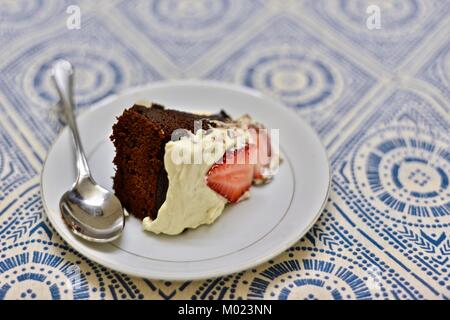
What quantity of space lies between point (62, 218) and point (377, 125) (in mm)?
849

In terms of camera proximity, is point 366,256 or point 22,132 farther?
point 22,132

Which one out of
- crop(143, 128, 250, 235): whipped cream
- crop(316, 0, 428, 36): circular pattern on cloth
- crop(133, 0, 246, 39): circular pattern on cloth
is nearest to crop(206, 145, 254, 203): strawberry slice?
crop(143, 128, 250, 235): whipped cream

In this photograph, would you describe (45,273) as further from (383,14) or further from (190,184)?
(383,14)

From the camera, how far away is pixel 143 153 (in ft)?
3.92

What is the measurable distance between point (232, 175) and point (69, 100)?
0.45 metres

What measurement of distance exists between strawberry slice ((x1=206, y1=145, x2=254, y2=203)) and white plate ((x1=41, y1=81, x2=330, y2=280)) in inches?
1.2

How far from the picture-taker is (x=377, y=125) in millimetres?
1533

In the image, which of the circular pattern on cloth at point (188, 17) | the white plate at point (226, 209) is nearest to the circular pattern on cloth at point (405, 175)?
the white plate at point (226, 209)

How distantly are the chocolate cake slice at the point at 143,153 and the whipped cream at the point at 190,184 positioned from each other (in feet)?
0.09

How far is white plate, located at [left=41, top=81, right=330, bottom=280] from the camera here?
1120 mm

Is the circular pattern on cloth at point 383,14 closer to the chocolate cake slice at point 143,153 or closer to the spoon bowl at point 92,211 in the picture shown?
the chocolate cake slice at point 143,153

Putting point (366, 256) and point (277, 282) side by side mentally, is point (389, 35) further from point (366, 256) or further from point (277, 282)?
point (277, 282)

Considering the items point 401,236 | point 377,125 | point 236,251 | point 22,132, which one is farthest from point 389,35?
point 22,132

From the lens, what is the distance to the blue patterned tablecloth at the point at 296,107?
3.78 ft
